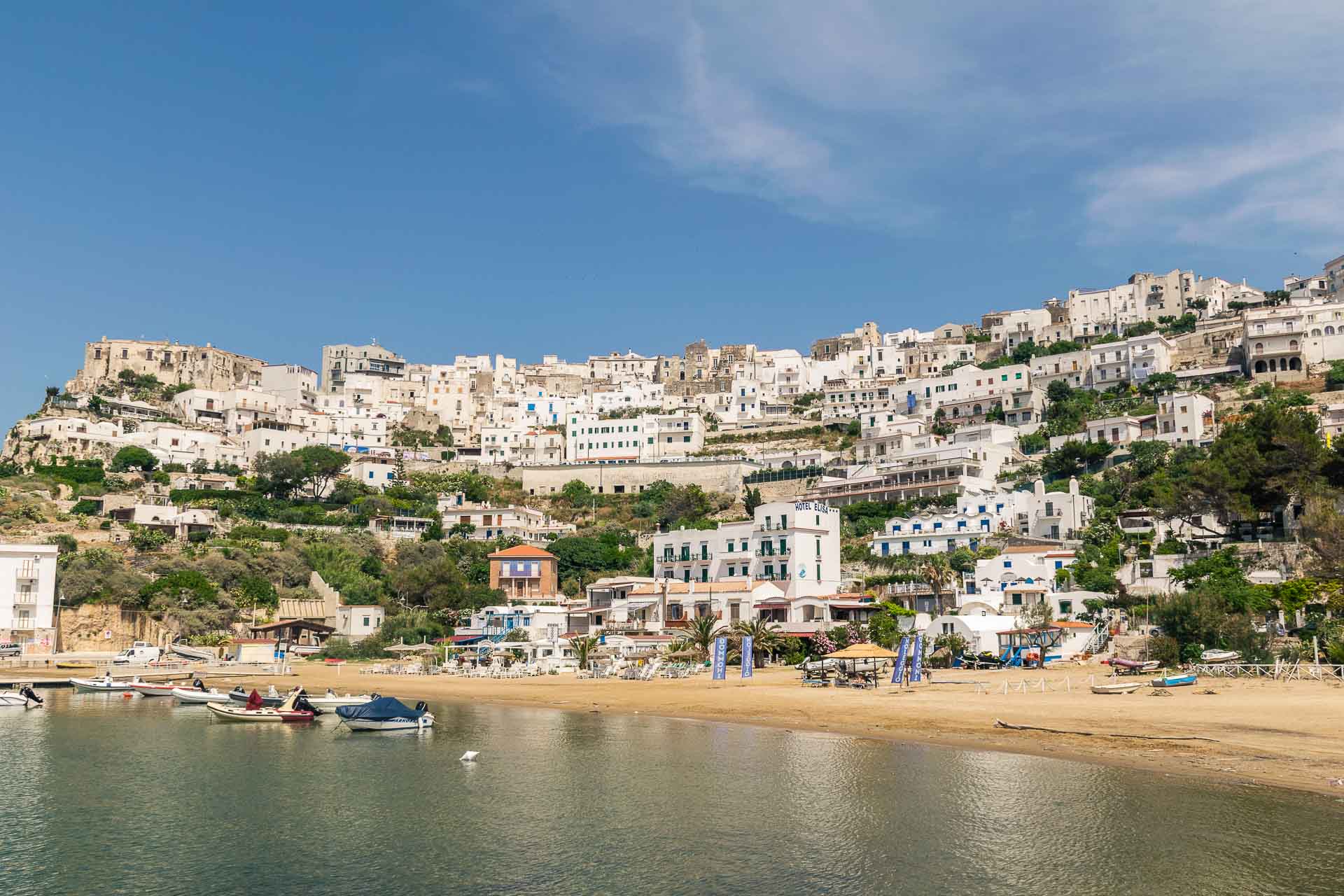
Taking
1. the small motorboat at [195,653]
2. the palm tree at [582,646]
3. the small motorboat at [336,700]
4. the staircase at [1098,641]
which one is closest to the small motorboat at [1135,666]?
the staircase at [1098,641]

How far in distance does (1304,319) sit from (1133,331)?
19729 mm

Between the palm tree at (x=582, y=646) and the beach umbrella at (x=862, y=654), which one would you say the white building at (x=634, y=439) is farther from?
the beach umbrella at (x=862, y=654)

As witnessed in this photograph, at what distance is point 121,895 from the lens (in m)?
15.5

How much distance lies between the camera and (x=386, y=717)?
108 ft

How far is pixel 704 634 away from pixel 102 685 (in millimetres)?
26573

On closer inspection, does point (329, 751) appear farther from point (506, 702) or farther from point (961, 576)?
point (961, 576)

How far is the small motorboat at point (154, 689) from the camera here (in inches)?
1752

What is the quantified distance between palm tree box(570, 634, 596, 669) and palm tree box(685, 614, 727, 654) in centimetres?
465

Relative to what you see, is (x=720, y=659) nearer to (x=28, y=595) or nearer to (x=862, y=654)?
(x=862, y=654)

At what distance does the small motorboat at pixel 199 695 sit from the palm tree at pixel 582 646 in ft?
50.2

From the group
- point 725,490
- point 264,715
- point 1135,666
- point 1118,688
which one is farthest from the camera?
point 725,490

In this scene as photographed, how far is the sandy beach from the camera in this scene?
22.0m

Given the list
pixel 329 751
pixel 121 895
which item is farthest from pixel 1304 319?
pixel 121 895

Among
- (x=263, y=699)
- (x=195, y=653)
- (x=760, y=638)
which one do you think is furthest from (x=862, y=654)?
(x=195, y=653)
